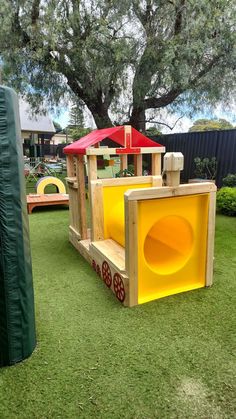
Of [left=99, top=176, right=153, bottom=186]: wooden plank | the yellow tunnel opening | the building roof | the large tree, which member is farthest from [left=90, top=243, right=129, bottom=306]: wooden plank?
the building roof

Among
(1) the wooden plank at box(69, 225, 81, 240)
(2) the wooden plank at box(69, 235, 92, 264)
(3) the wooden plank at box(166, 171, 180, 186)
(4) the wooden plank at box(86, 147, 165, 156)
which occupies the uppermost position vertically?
(4) the wooden plank at box(86, 147, 165, 156)

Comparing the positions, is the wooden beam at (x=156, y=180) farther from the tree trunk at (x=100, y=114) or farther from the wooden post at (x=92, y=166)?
the tree trunk at (x=100, y=114)

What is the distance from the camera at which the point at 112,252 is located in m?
3.50

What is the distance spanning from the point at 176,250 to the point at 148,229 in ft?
2.17

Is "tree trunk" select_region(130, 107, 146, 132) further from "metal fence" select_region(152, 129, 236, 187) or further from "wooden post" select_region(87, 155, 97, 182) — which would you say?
"wooden post" select_region(87, 155, 97, 182)

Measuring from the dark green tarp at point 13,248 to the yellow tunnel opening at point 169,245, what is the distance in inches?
53.1

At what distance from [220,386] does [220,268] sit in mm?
2000

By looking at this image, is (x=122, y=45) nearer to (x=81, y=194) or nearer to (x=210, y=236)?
(x=81, y=194)

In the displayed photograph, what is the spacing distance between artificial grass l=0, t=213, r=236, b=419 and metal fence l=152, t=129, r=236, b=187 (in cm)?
691

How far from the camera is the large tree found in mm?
9117

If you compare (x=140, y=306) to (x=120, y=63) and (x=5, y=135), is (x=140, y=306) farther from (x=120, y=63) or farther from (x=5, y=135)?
(x=120, y=63)

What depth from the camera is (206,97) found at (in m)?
11.5

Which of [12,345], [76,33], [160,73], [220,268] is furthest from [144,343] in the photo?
[76,33]

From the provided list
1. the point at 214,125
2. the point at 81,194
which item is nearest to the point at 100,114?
the point at 81,194
